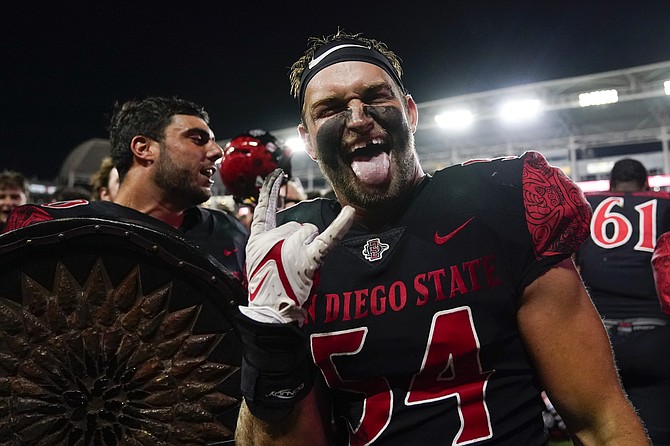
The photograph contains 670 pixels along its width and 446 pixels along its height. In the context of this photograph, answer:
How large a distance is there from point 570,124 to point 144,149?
16461 millimetres

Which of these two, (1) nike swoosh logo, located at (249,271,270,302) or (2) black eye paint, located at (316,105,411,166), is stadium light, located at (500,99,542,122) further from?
(1) nike swoosh logo, located at (249,271,270,302)

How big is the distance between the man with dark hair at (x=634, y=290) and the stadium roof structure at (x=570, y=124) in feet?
40.5

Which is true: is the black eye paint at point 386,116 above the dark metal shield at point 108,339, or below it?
above

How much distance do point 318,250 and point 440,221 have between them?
475 millimetres

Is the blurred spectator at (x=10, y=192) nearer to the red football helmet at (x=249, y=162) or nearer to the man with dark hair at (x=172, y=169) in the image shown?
the man with dark hair at (x=172, y=169)

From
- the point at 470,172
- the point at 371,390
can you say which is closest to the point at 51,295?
the point at 371,390

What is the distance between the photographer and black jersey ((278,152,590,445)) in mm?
1384

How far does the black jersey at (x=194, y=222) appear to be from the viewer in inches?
90.4

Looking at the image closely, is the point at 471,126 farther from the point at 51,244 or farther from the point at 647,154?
the point at 51,244

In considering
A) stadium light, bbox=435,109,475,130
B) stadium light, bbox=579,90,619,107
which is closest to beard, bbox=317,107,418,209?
stadium light, bbox=579,90,619,107

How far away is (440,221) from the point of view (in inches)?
59.4

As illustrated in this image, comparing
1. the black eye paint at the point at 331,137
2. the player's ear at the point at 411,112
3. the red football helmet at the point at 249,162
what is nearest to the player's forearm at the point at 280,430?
the black eye paint at the point at 331,137

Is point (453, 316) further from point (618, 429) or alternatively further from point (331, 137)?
point (331, 137)

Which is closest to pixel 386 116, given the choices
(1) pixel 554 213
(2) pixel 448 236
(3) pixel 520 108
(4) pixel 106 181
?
(2) pixel 448 236
